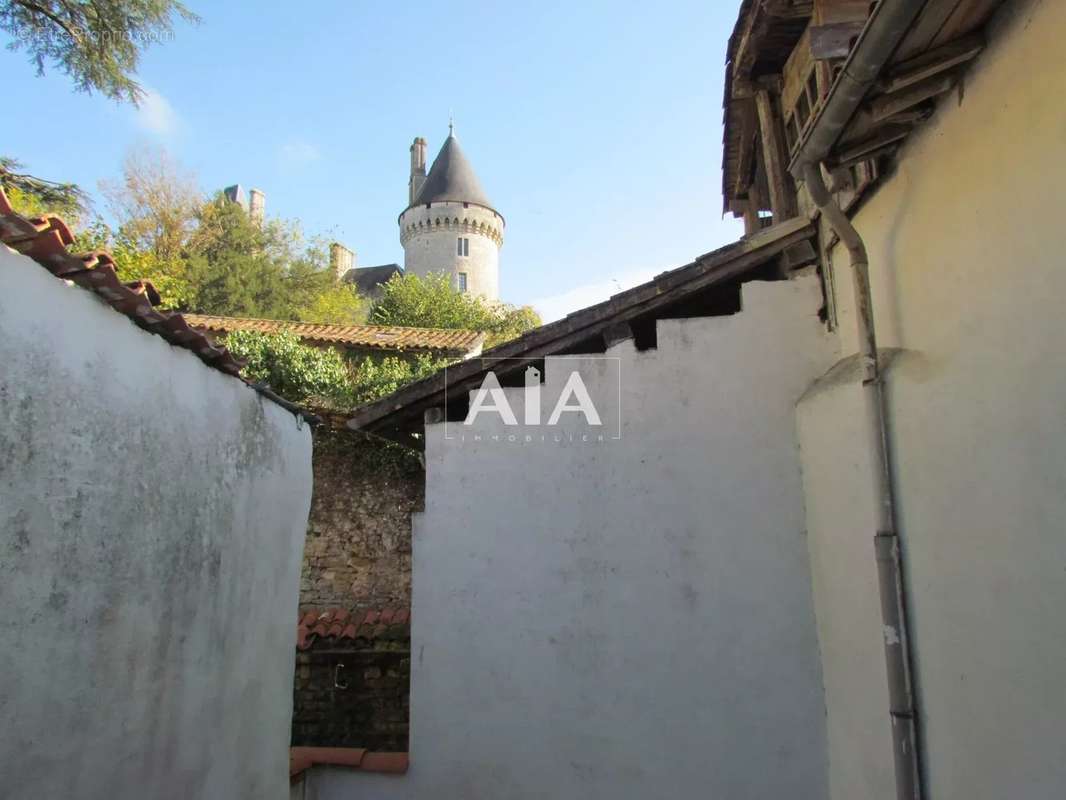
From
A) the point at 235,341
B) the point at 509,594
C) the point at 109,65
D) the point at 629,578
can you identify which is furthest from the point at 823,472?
the point at 235,341

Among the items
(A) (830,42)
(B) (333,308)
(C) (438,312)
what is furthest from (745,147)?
(B) (333,308)

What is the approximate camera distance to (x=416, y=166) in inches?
1930

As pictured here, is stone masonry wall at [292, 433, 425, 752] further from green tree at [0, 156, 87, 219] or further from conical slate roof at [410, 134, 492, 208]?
conical slate roof at [410, 134, 492, 208]

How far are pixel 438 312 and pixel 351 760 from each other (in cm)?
2141

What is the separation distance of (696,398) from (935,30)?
2.81 m

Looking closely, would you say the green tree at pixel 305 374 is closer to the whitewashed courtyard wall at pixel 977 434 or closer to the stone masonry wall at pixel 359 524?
the stone masonry wall at pixel 359 524

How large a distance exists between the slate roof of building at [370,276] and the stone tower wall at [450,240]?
8.16 ft

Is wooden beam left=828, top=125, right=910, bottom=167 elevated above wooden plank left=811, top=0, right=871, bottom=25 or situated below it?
below

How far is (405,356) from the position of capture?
15.4m

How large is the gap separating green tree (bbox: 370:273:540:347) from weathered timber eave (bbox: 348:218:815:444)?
18.7m

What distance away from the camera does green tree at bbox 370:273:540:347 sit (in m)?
25.6

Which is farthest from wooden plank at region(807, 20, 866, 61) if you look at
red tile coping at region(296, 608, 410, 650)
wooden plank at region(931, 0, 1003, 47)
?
red tile coping at region(296, 608, 410, 650)

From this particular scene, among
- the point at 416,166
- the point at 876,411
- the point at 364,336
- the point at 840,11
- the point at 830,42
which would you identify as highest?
the point at 416,166

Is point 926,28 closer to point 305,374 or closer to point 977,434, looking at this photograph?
point 977,434
